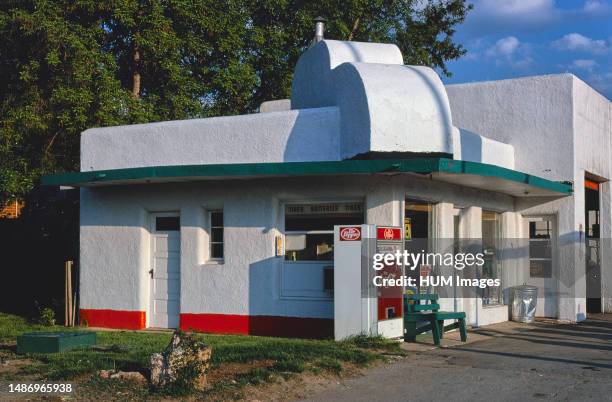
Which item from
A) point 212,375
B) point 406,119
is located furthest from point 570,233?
point 212,375

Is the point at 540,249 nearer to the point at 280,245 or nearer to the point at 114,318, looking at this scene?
the point at 280,245

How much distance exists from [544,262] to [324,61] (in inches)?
304

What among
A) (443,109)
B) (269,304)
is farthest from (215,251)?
(443,109)

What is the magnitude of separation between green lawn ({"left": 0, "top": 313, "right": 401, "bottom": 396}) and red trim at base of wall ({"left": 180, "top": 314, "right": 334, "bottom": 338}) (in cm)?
56

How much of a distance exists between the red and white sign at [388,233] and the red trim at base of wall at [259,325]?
1989mm

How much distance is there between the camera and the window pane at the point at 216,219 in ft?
56.4

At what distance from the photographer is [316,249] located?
16094 mm

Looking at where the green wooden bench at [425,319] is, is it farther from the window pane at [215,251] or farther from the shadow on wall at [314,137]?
the window pane at [215,251]

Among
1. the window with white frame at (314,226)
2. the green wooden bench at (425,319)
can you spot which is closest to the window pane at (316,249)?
the window with white frame at (314,226)

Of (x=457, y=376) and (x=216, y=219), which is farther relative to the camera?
(x=216, y=219)

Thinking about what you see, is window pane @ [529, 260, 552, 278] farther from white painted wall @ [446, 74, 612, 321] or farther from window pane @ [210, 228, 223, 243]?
window pane @ [210, 228, 223, 243]

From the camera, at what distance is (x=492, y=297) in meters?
19.8

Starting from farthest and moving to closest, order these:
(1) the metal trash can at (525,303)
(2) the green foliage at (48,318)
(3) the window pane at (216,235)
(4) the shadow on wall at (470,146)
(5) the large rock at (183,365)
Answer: (1) the metal trash can at (525,303)
(2) the green foliage at (48,318)
(4) the shadow on wall at (470,146)
(3) the window pane at (216,235)
(5) the large rock at (183,365)

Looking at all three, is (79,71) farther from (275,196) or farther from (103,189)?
(275,196)
